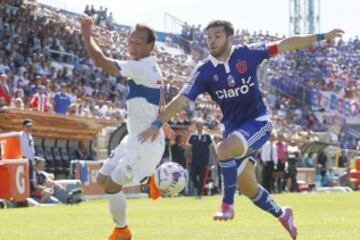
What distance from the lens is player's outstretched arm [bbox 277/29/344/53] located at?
10203mm

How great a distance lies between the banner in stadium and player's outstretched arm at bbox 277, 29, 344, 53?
45114 mm

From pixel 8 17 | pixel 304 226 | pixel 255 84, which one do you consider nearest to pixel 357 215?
pixel 304 226

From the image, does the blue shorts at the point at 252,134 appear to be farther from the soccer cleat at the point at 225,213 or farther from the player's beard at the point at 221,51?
the player's beard at the point at 221,51

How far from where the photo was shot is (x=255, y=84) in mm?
10328

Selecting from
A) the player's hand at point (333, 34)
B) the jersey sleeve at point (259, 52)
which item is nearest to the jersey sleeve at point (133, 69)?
the jersey sleeve at point (259, 52)

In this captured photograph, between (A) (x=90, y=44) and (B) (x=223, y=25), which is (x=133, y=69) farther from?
(B) (x=223, y=25)

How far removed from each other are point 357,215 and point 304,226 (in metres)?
3.21

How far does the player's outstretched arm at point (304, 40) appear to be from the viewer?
402 inches

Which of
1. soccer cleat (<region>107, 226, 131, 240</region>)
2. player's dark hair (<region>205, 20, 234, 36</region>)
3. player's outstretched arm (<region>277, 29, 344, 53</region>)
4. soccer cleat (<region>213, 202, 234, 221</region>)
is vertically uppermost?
player's dark hair (<region>205, 20, 234, 36</region>)

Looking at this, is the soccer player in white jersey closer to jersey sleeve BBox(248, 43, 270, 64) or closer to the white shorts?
the white shorts

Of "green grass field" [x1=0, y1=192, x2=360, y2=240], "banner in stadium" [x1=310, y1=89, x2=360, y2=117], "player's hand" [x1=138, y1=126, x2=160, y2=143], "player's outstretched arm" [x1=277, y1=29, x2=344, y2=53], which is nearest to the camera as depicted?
"player's hand" [x1=138, y1=126, x2=160, y2=143]

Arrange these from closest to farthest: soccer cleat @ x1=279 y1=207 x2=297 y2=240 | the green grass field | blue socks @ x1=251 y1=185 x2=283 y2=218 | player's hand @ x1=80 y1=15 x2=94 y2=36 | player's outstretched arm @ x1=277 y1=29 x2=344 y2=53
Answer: player's hand @ x1=80 y1=15 x2=94 y2=36 < soccer cleat @ x1=279 y1=207 x2=297 y2=240 < player's outstretched arm @ x1=277 y1=29 x2=344 y2=53 < blue socks @ x1=251 y1=185 x2=283 y2=218 < the green grass field

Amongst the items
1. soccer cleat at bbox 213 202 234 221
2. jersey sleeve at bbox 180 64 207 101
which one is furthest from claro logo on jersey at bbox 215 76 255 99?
soccer cleat at bbox 213 202 234 221

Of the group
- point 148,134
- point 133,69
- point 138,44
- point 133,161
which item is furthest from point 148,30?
point 133,161
